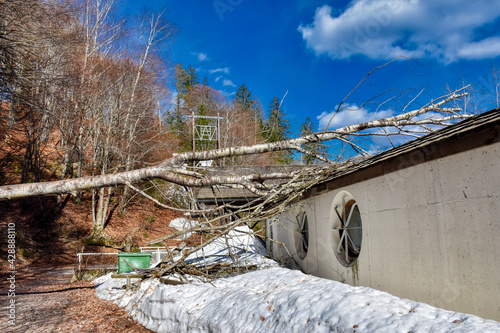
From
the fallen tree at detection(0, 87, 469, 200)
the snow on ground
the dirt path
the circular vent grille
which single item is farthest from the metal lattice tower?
the fallen tree at detection(0, 87, 469, 200)

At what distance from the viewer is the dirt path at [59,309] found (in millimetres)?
7391

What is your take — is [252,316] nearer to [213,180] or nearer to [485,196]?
[213,180]

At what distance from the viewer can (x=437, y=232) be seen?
4766mm

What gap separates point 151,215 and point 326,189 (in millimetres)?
18977

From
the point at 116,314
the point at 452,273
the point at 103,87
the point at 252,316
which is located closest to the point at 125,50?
the point at 103,87

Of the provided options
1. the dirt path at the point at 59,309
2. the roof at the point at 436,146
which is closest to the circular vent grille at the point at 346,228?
the roof at the point at 436,146

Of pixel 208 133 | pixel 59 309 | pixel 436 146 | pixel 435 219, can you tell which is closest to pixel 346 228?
pixel 435 219

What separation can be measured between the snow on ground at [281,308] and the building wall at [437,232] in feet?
1.50

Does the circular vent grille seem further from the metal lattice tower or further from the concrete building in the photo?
the metal lattice tower

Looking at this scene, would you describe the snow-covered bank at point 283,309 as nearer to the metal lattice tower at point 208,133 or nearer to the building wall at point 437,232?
the building wall at point 437,232

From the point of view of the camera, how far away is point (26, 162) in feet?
61.6

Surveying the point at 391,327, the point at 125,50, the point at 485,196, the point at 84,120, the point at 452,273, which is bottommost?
the point at 391,327

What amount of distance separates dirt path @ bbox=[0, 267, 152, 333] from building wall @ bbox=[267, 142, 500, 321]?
202 inches

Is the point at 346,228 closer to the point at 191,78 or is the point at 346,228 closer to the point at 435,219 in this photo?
the point at 435,219
